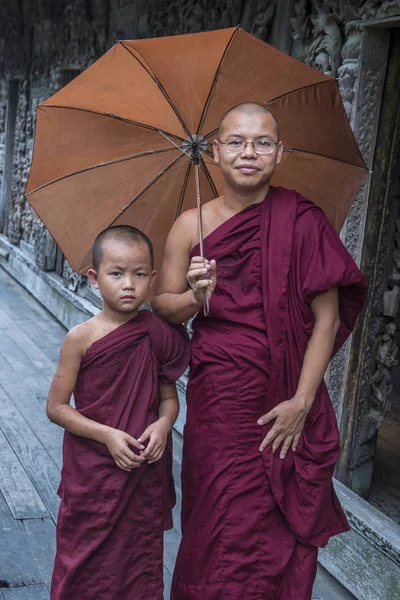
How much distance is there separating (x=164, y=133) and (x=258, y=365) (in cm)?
86

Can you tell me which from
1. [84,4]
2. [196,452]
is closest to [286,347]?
[196,452]

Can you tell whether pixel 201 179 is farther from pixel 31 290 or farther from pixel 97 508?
pixel 31 290

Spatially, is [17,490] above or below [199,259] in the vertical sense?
below

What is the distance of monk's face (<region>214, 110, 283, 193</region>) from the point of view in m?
2.54

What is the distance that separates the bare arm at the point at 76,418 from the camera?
8.60ft

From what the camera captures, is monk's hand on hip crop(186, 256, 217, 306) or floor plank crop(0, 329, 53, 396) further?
floor plank crop(0, 329, 53, 396)

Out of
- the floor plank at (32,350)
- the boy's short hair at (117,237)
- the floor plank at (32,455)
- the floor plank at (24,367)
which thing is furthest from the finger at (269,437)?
the floor plank at (32,350)

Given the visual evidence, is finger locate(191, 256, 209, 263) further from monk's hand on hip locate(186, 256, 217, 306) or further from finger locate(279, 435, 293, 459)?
finger locate(279, 435, 293, 459)

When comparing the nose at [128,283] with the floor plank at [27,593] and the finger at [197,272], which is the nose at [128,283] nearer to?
the finger at [197,272]

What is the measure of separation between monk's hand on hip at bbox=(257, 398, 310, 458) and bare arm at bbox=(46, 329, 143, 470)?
0.40 meters

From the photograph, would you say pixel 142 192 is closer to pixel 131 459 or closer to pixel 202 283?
pixel 202 283

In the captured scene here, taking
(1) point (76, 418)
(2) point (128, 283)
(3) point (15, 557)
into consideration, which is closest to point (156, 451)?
(1) point (76, 418)

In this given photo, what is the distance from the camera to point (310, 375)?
8.57ft

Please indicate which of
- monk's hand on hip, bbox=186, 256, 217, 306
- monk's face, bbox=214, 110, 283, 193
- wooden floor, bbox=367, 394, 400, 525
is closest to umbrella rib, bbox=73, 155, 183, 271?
monk's face, bbox=214, 110, 283, 193
